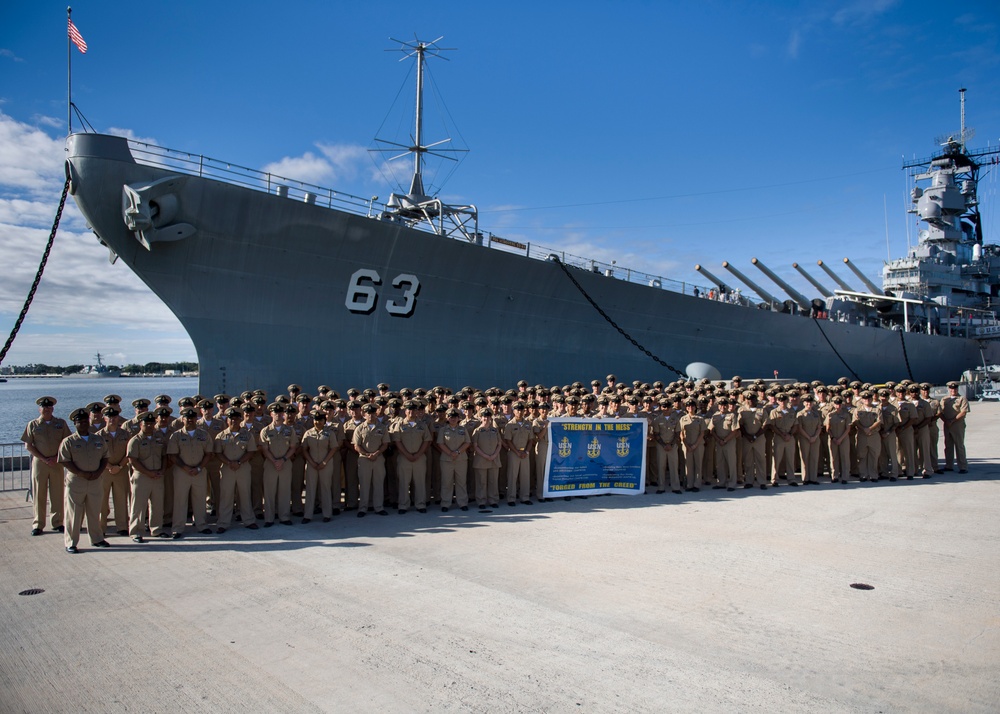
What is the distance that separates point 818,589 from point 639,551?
1402 millimetres

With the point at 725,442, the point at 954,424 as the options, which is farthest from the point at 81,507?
the point at 954,424

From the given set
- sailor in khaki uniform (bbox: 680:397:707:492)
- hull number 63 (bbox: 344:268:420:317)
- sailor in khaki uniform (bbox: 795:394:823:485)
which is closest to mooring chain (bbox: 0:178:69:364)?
hull number 63 (bbox: 344:268:420:317)

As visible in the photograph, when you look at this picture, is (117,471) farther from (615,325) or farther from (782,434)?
(615,325)

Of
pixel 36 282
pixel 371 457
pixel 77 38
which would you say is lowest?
pixel 371 457

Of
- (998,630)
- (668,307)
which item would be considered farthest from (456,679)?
(668,307)

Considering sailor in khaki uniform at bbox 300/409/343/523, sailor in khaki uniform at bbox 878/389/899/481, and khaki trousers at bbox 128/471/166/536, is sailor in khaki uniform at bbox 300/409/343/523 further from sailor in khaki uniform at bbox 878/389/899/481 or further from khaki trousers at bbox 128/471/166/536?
sailor in khaki uniform at bbox 878/389/899/481

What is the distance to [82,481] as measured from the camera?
18.3 feet

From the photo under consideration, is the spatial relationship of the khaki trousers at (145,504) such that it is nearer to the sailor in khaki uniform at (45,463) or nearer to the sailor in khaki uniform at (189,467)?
the sailor in khaki uniform at (189,467)

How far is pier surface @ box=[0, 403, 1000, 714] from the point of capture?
9.95 ft

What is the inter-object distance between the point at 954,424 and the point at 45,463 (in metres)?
11.9

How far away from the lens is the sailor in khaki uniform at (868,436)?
934 cm

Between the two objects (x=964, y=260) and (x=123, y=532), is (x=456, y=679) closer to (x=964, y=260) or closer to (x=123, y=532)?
(x=123, y=532)

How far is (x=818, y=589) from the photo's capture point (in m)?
4.51

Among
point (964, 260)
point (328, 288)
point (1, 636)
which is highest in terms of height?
point (964, 260)
